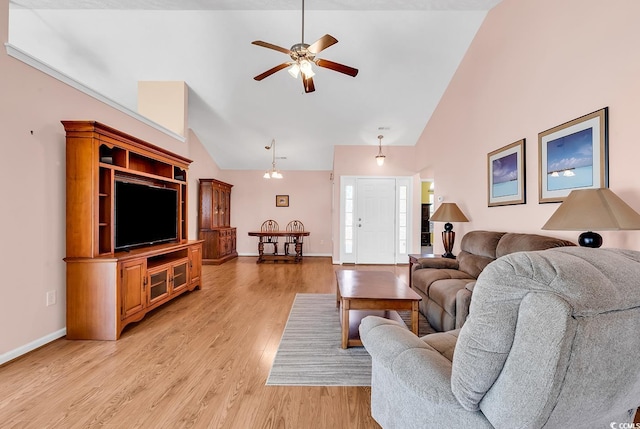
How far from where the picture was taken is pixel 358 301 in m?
2.37

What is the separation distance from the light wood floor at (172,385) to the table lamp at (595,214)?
170cm

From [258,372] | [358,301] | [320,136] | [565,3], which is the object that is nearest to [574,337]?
[358,301]

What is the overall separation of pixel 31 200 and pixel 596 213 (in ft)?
13.6

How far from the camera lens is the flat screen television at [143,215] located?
2959 millimetres

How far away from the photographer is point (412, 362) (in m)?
1.09

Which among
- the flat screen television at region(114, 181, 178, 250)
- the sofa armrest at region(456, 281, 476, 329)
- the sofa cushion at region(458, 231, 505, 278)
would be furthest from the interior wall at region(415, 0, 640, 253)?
the flat screen television at region(114, 181, 178, 250)

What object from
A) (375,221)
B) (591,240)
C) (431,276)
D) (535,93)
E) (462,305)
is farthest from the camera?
(375,221)

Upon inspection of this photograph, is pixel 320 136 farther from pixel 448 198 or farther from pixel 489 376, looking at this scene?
pixel 489 376

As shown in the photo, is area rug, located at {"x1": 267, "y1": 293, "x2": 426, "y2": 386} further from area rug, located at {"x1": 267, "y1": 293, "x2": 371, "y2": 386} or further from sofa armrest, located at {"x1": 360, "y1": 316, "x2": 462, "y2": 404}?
sofa armrest, located at {"x1": 360, "y1": 316, "x2": 462, "y2": 404}

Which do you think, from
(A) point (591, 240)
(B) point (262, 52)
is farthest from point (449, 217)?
(B) point (262, 52)

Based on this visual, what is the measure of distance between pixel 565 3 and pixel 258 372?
3.94 m

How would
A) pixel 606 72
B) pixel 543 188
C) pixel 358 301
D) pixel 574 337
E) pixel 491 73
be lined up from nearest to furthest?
1. pixel 574 337
2. pixel 606 72
3. pixel 358 301
4. pixel 543 188
5. pixel 491 73

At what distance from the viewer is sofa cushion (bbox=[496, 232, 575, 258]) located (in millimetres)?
2340

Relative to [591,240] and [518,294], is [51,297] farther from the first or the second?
[591,240]
